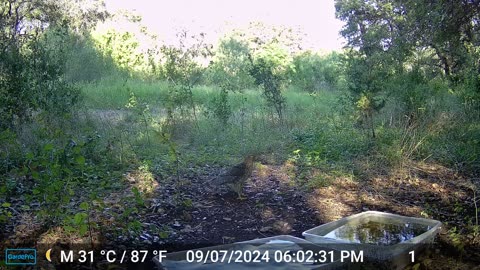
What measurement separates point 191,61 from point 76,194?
5.06 meters

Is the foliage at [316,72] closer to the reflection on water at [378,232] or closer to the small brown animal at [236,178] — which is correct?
the small brown animal at [236,178]

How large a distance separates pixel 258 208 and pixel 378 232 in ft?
3.88

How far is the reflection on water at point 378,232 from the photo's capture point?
319 centimetres

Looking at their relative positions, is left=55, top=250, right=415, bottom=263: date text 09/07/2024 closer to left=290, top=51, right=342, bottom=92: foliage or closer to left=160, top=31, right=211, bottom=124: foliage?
left=160, top=31, right=211, bottom=124: foliage

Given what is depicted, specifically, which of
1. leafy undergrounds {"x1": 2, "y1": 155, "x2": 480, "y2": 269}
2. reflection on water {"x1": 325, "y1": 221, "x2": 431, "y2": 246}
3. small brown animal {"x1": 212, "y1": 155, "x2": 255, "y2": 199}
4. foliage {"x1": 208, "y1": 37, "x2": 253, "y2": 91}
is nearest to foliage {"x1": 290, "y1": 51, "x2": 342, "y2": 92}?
foliage {"x1": 208, "y1": 37, "x2": 253, "y2": 91}

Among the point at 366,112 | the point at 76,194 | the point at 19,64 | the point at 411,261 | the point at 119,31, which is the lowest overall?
the point at 411,261

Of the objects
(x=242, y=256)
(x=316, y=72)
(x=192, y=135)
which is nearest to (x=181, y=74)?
(x=192, y=135)

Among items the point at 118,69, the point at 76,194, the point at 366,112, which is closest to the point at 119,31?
the point at 118,69

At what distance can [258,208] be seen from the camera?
409 cm

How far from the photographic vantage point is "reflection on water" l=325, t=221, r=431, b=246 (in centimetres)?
319

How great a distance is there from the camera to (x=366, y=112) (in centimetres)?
641

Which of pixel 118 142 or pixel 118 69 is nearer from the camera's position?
pixel 118 142

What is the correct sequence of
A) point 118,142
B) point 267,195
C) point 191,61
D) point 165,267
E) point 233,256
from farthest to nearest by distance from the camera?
1. point 191,61
2. point 118,142
3. point 267,195
4. point 233,256
5. point 165,267

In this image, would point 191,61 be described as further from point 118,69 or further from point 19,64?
point 118,69
